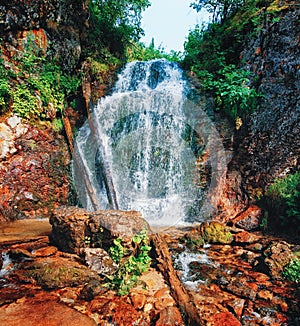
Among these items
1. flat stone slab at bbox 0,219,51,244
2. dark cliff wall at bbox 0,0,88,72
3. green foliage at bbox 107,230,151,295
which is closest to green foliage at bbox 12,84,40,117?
dark cliff wall at bbox 0,0,88,72

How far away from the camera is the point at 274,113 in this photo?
5.88 metres

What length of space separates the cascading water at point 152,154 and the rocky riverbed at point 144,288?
2.59 meters

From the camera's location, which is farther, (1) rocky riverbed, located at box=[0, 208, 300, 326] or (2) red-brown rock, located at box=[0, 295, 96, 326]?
(1) rocky riverbed, located at box=[0, 208, 300, 326]

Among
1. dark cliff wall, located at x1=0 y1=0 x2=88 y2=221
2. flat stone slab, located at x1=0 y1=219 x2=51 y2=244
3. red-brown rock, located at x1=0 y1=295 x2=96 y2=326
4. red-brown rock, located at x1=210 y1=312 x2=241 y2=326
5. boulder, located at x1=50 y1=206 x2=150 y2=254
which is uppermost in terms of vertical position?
dark cliff wall, located at x1=0 y1=0 x2=88 y2=221

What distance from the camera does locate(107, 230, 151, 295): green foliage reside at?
2.64m

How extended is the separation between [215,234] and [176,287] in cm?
211

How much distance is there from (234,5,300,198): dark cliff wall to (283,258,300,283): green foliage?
2.83 m

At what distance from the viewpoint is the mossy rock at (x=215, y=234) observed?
4383 mm

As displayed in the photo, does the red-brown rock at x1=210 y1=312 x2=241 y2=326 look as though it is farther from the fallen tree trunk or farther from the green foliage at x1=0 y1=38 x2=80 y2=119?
the green foliage at x1=0 y1=38 x2=80 y2=119

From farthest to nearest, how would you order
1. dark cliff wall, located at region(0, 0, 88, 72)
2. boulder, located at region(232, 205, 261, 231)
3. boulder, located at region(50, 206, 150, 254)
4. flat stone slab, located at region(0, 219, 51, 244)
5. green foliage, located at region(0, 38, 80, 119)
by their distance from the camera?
dark cliff wall, located at region(0, 0, 88, 72) → green foliage, located at region(0, 38, 80, 119) → boulder, located at region(232, 205, 261, 231) → flat stone slab, located at region(0, 219, 51, 244) → boulder, located at region(50, 206, 150, 254)

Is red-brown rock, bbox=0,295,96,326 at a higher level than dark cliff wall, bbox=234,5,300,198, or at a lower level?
lower

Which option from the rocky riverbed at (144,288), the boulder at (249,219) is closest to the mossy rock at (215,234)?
the rocky riverbed at (144,288)

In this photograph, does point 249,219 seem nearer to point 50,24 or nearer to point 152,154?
point 152,154

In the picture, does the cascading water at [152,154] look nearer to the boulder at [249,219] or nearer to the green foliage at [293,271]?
the boulder at [249,219]
